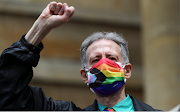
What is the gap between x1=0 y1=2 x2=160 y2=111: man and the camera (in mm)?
2230

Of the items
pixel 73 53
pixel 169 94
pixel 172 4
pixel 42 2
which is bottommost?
pixel 169 94

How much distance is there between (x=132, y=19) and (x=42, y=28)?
8.32 meters

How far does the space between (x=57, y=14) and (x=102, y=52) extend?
2.02 ft

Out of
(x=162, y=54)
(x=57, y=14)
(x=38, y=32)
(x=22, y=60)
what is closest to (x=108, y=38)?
(x=57, y=14)

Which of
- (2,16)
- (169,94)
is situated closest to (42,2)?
(2,16)

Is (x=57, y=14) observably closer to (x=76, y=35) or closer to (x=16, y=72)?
(x=16, y=72)

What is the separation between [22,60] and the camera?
2207mm

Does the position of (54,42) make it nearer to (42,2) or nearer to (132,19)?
(42,2)

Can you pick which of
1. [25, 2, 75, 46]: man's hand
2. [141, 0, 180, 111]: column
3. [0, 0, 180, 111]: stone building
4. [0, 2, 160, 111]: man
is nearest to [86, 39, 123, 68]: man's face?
[0, 2, 160, 111]: man

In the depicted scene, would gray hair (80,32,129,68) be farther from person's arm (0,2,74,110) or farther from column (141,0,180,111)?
column (141,0,180,111)

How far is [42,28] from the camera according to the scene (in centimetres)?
228

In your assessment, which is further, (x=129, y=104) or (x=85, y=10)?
(x=85, y=10)

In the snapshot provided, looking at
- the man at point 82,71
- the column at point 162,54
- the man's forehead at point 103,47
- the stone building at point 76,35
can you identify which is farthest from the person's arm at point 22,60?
the stone building at point 76,35

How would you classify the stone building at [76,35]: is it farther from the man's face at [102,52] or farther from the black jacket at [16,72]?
the black jacket at [16,72]
